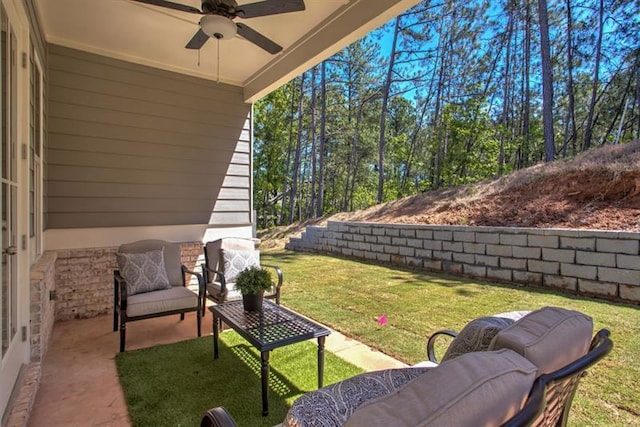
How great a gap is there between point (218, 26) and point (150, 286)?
8.38 feet

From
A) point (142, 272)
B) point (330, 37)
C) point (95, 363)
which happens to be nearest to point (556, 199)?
point (330, 37)

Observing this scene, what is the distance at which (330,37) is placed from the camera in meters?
3.67

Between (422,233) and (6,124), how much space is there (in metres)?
5.85

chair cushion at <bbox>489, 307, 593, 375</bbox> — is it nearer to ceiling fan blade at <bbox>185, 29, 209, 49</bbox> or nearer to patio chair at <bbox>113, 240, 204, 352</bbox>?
patio chair at <bbox>113, 240, 204, 352</bbox>

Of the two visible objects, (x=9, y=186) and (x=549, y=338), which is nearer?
(x=549, y=338)

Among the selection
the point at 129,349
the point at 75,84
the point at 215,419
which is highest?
the point at 75,84

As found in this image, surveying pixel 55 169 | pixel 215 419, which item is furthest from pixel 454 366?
pixel 55 169

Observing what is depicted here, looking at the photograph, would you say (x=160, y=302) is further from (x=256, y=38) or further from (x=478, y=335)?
(x=478, y=335)

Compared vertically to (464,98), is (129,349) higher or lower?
lower

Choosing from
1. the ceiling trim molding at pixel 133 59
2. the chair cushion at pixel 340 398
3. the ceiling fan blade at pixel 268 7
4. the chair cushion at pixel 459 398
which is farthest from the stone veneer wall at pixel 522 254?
the chair cushion at pixel 459 398

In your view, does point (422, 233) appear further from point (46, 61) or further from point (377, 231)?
point (46, 61)

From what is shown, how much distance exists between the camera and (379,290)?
16.5 feet

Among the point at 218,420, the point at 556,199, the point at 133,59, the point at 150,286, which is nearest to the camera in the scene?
→ the point at 218,420

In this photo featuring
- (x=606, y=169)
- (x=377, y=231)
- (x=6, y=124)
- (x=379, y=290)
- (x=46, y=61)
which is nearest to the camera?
(x=6, y=124)
